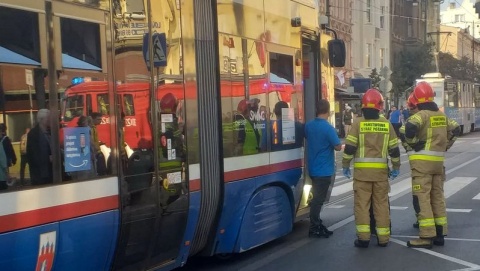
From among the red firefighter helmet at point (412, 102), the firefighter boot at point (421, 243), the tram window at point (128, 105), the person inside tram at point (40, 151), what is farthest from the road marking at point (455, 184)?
the person inside tram at point (40, 151)

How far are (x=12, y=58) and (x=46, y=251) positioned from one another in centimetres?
121

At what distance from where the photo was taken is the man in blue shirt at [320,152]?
862 centimetres

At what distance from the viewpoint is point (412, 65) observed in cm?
5444

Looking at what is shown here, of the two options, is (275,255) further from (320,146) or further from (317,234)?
(320,146)

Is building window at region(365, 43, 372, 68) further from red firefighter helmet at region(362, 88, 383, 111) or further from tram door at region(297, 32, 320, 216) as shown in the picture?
red firefighter helmet at region(362, 88, 383, 111)

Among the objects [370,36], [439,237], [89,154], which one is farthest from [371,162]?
[370,36]

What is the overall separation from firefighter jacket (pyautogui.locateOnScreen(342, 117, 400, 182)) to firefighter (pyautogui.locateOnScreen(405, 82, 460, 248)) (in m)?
0.29

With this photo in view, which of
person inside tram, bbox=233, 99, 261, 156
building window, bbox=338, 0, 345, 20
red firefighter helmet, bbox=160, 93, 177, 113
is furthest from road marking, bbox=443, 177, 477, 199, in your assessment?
building window, bbox=338, 0, 345, 20

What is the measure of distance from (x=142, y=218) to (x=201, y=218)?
41.9 inches

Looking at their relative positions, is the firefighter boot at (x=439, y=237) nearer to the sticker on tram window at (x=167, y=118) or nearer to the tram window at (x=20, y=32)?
the sticker on tram window at (x=167, y=118)

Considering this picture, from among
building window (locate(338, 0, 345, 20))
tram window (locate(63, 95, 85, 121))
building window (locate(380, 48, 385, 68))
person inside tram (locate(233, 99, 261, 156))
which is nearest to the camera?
tram window (locate(63, 95, 85, 121))

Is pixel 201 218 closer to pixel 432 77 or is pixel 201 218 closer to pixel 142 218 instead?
pixel 142 218

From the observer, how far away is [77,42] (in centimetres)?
473

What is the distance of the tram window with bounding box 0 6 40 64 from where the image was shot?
419cm
